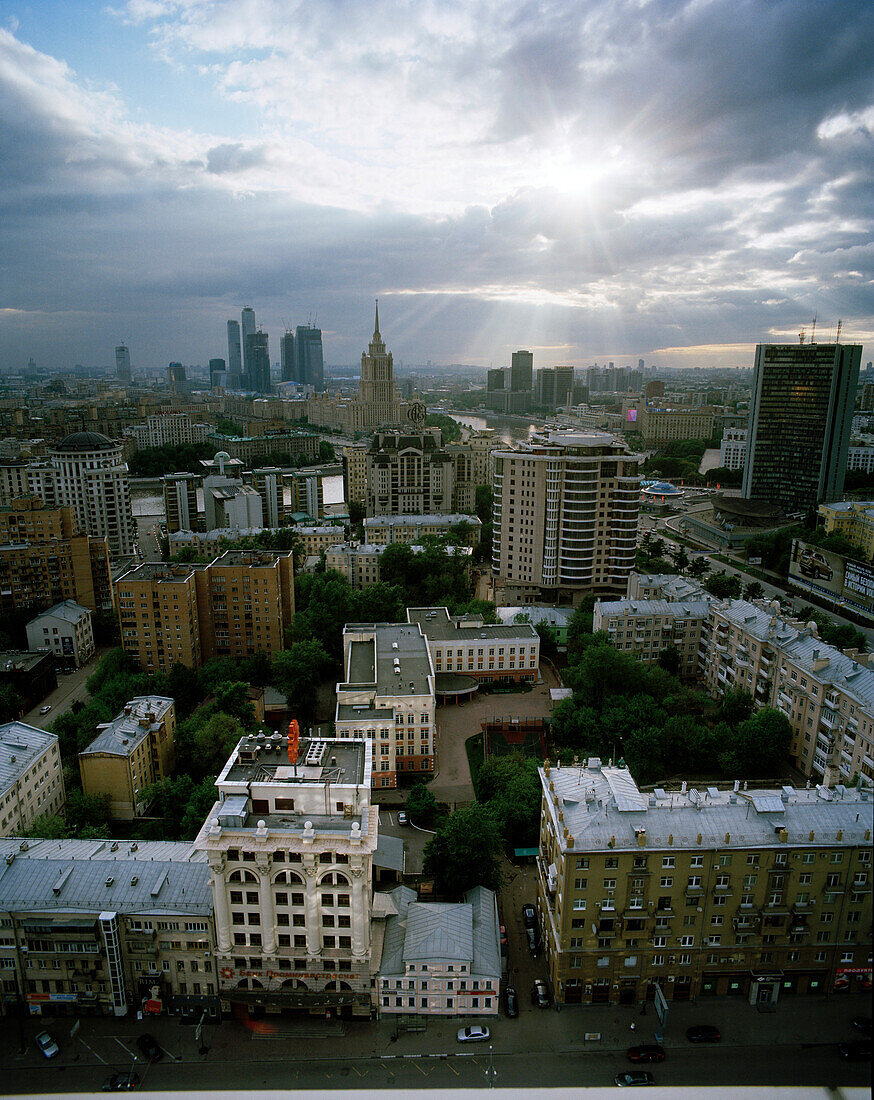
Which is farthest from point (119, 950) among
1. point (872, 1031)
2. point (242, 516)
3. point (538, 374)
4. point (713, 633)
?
point (538, 374)

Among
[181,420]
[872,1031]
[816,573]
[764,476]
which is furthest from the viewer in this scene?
[181,420]

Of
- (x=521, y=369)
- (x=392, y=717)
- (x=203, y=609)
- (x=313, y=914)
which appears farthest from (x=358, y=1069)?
(x=521, y=369)

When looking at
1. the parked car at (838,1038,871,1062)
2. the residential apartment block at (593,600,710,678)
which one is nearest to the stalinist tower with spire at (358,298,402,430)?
the residential apartment block at (593,600,710,678)

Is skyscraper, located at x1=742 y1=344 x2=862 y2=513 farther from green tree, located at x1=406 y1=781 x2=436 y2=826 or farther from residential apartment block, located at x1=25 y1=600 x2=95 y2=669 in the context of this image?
residential apartment block, located at x1=25 y1=600 x2=95 y2=669

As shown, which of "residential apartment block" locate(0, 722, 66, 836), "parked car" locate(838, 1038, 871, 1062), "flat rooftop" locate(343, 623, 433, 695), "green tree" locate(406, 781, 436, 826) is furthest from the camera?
"flat rooftop" locate(343, 623, 433, 695)

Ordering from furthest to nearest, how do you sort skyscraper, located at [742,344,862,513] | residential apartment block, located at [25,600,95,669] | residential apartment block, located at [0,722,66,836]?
skyscraper, located at [742,344,862,513] → residential apartment block, located at [25,600,95,669] → residential apartment block, located at [0,722,66,836]

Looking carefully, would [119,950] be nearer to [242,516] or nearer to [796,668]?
[796,668]
